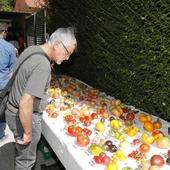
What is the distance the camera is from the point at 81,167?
2.28 m

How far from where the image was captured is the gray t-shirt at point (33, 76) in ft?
7.85

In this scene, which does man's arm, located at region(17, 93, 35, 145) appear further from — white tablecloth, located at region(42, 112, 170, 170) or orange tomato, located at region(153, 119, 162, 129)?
orange tomato, located at region(153, 119, 162, 129)

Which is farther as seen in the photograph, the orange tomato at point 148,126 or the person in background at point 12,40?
the person in background at point 12,40

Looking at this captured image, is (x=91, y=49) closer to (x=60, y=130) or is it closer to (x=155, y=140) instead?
(x=60, y=130)

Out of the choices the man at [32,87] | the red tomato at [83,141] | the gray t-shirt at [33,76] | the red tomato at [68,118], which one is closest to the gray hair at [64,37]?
the man at [32,87]

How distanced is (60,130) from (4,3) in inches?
925

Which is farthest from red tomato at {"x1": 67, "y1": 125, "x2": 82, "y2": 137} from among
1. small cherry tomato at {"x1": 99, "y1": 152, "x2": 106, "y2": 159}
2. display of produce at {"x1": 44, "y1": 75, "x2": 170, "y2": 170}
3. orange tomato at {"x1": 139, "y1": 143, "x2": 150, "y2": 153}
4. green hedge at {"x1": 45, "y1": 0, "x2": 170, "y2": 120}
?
green hedge at {"x1": 45, "y1": 0, "x2": 170, "y2": 120}

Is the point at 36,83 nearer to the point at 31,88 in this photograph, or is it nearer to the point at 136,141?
the point at 31,88

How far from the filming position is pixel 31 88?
2.39 metres

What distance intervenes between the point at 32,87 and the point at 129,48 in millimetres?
1574

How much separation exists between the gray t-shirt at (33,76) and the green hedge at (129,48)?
4.12ft

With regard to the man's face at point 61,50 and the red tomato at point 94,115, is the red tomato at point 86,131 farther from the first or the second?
the man's face at point 61,50

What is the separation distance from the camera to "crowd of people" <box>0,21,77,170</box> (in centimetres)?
241

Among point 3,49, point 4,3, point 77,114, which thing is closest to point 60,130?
point 77,114
